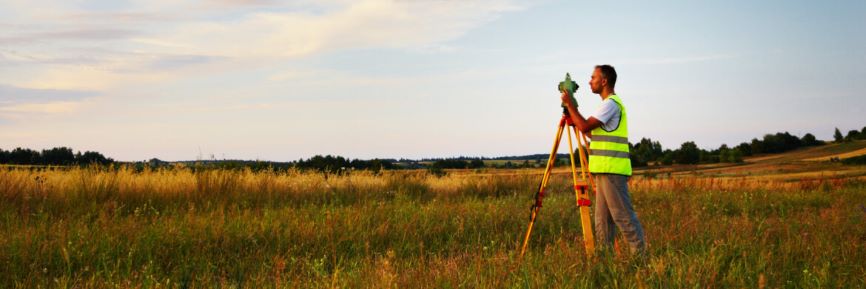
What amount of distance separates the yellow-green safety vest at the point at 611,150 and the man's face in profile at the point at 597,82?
0.18m

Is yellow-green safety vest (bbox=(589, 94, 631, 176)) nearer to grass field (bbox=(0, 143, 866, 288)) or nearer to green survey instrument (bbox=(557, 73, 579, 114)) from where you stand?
green survey instrument (bbox=(557, 73, 579, 114))

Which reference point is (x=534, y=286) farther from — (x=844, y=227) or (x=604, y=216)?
(x=844, y=227)

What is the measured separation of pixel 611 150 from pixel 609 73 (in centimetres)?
85

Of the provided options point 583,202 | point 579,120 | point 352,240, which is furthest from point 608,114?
point 352,240

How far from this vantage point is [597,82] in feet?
21.5

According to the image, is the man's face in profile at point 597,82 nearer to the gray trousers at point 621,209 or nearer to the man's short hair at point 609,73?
the man's short hair at point 609,73

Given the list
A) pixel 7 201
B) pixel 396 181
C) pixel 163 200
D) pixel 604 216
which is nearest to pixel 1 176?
pixel 7 201

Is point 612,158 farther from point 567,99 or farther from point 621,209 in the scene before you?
point 567,99

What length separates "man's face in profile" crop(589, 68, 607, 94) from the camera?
653 centimetres

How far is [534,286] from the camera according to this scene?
185 inches

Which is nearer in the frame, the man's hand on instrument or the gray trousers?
the man's hand on instrument

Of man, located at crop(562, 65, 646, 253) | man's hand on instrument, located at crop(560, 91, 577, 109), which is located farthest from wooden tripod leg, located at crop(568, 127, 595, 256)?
man's hand on instrument, located at crop(560, 91, 577, 109)

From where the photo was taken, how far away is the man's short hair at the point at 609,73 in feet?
21.4

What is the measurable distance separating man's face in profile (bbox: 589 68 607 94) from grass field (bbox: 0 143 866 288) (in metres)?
1.71
